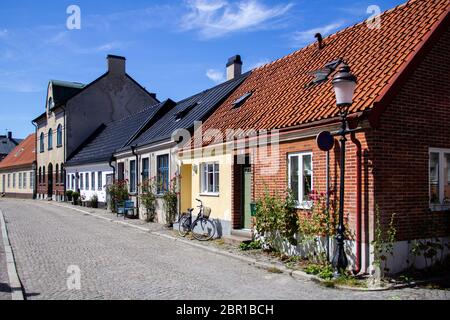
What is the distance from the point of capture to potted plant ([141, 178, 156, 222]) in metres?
18.3

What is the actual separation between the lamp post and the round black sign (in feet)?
1.07

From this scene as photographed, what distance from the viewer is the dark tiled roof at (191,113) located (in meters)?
17.1

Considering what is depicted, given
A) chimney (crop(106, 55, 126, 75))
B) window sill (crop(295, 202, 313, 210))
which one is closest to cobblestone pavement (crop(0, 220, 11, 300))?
window sill (crop(295, 202, 313, 210))

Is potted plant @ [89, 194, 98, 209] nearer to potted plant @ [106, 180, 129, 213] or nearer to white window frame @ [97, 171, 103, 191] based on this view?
white window frame @ [97, 171, 103, 191]

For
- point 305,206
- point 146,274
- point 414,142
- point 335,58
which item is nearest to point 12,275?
point 146,274

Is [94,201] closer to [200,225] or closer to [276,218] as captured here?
[200,225]

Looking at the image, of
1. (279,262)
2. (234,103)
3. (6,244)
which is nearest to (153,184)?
(234,103)

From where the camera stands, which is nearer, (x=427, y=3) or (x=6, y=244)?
(x=427, y=3)

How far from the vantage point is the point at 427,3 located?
1023 cm

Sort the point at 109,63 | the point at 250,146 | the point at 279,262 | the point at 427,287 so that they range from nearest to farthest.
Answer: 1. the point at 427,287
2. the point at 279,262
3. the point at 250,146
4. the point at 109,63

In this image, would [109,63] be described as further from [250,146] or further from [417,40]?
[417,40]

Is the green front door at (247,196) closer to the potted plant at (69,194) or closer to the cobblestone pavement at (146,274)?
the cobblestone pavement at (146,274)

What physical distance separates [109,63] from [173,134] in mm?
20119

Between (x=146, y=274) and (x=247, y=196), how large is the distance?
461cm
